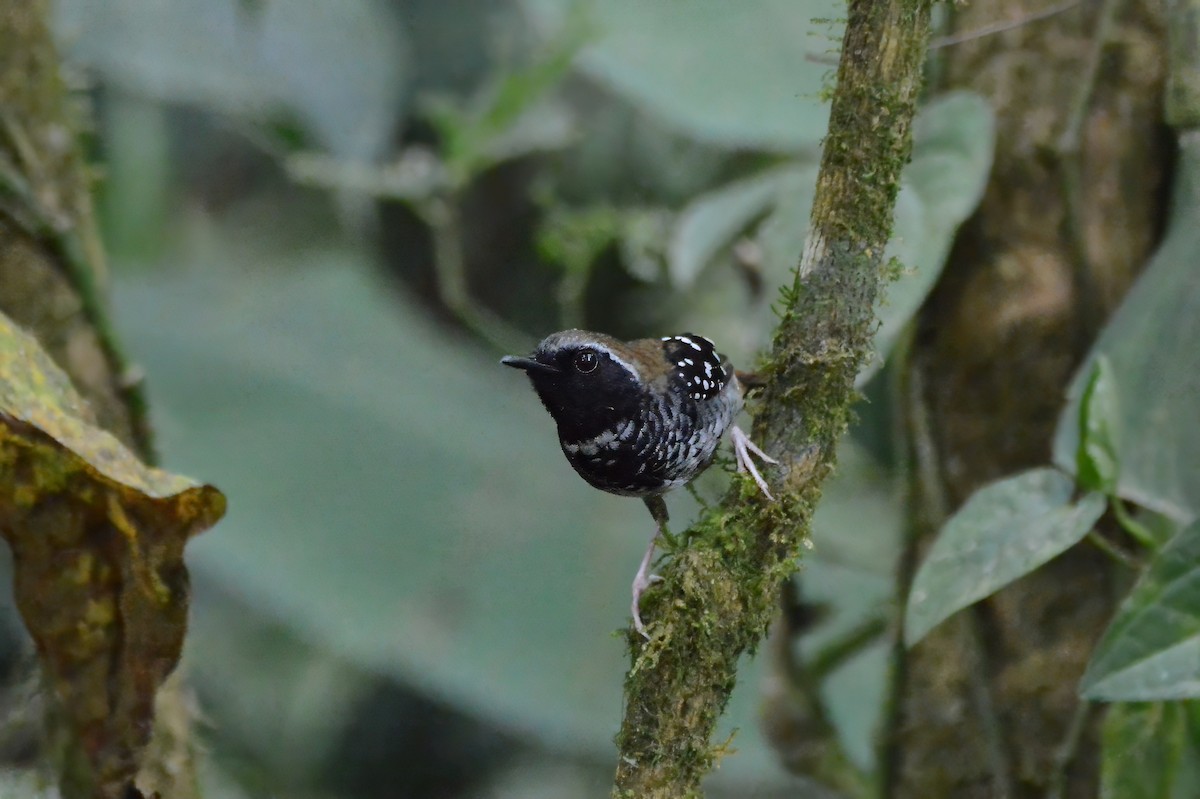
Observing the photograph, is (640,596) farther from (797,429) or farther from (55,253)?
(55,253)

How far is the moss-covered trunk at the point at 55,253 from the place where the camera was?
229 cm

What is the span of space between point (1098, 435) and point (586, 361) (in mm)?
971

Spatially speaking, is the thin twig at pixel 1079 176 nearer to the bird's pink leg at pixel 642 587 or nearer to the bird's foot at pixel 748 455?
the bird's foot at pixel 748 455

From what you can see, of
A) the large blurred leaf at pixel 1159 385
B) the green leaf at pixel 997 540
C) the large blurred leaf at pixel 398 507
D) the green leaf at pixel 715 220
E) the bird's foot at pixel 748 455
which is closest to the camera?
the bird's foot at pixel 748 455

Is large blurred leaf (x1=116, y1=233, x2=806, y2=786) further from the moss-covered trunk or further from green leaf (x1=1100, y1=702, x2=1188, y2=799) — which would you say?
green leaf (x1=1100, y1=702, x2=1188, y2=799)

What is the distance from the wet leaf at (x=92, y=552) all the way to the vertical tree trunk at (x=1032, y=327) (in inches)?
66.0

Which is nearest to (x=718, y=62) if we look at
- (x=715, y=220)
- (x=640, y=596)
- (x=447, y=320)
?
(x=715, y=220)

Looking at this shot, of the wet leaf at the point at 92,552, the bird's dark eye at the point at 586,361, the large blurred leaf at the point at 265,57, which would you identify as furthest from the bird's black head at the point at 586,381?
the large blurred leaf at the point at 265,57

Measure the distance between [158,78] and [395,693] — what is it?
2.58 metres

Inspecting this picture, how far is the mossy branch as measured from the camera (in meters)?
1.74

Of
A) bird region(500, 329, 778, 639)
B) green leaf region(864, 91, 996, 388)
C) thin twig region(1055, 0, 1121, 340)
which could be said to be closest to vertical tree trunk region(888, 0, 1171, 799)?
thin twig region(1055, 0, 1121, 340)

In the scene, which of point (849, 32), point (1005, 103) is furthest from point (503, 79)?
point (849, 32)

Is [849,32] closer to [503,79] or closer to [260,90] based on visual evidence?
[503,79]

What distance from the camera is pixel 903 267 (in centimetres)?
212
